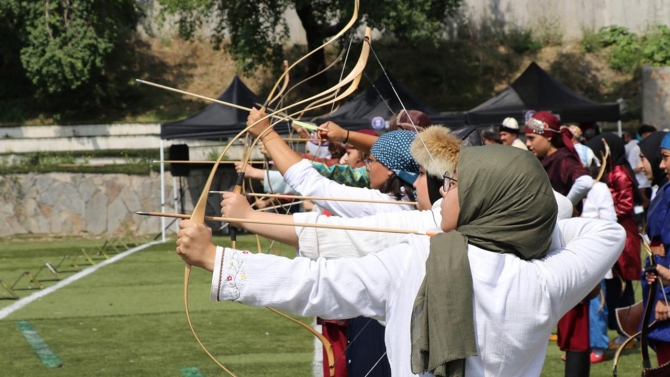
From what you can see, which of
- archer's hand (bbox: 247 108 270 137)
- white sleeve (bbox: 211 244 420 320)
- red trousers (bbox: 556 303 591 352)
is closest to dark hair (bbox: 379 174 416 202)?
archer's hand (bbox: 247 108 270 137)

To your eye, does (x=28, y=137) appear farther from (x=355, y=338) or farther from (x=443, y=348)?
(x=443, y=348)

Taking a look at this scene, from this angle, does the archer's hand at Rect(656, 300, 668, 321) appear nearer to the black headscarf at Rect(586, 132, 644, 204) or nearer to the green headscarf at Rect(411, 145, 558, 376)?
the green headscarf at Rect(411, 145, 558, 376)

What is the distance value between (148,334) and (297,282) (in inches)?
220

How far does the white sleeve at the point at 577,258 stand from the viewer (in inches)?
104

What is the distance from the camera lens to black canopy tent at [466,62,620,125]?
48.0ft

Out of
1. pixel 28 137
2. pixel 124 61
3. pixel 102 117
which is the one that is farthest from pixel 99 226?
pixel 124 61

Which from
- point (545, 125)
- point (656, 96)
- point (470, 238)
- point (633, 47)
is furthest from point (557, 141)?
point (633, 47)

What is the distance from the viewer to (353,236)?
3408mm

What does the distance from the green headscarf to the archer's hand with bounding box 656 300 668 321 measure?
6.54 ft

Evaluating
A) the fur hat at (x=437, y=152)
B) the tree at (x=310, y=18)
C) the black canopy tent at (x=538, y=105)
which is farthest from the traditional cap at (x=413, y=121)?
the tree at (x=310, y=18)

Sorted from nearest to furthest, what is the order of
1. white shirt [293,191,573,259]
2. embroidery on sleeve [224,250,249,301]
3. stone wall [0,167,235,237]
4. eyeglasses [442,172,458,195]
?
embroidery on sleeve [224,250,249,301], eyeglasses [442,172,458,195], white shirt [293,191,573,259], stone wall [0,167,235,237]

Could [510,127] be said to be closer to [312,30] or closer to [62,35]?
[312,30]

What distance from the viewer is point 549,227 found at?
261cm

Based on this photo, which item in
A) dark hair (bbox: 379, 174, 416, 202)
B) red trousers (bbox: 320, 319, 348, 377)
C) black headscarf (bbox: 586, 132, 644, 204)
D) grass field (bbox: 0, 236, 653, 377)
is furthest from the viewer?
black headscarf (bbox: 586, 132, 644, 204)
